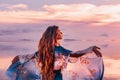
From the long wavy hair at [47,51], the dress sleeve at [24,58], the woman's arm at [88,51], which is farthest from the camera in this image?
the dress sleeve at [24,58]

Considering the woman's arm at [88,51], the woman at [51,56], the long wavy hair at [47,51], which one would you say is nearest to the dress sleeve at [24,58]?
the woman at [51,56]

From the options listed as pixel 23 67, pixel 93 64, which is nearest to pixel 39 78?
pixel 23 67

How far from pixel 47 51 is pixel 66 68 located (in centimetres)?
86

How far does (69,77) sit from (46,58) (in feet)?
3.53

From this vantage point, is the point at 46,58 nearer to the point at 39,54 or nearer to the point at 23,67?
the point at 39,54

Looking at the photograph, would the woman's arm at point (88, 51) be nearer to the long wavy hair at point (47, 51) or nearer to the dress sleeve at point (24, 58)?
the long wavy hair at point (47, 51)

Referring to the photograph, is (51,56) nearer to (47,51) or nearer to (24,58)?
(47,51)

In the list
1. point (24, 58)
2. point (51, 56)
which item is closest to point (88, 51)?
point (51, 56)

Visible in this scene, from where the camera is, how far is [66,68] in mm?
10484

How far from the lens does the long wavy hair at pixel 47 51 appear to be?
9.73m

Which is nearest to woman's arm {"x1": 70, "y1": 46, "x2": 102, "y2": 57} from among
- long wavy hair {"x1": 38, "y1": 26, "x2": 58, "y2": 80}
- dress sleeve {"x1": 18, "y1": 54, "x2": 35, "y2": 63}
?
long wavy hair {"x1": 38, "y1": 26, "x2": 58, "y2": 80}

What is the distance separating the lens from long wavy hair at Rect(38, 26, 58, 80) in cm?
973

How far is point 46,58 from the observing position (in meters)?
9.89

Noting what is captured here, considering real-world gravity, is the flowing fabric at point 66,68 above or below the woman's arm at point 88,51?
below
